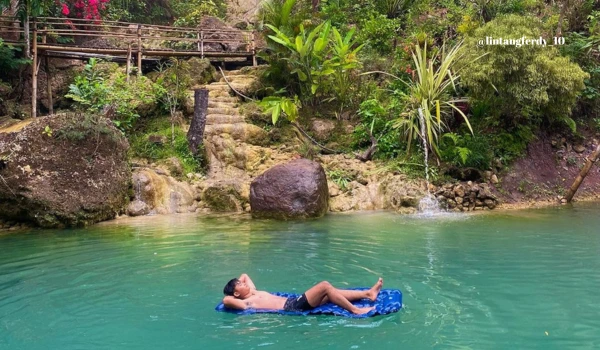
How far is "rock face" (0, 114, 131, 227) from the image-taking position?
363 inches

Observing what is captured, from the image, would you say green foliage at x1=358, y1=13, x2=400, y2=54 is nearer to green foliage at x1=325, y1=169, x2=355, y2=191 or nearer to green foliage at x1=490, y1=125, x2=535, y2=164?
→ green foliage at x1=490, y1=125, x2=535, y2=164

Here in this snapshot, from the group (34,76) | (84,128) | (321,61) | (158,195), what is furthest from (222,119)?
(34,76)

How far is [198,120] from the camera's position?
12047mm

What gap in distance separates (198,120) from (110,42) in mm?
6723

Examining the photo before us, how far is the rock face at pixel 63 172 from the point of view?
921cm

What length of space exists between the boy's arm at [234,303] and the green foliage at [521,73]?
7.76 m

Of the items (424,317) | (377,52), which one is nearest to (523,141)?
(377,52)

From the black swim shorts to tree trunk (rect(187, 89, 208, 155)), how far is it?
8.02m

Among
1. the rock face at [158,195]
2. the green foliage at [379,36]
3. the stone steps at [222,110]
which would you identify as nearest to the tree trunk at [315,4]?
the green foliage at [379,36]

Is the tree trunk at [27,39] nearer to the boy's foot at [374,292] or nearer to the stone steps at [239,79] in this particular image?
the stone steps at [239,79]

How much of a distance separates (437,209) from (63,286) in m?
7.35

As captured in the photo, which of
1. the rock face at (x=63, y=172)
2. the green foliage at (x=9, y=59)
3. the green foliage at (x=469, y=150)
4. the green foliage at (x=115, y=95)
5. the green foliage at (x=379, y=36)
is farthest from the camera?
the green foliage at (x=379, y=36)

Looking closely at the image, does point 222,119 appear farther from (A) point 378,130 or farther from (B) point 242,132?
(A) point 378,130

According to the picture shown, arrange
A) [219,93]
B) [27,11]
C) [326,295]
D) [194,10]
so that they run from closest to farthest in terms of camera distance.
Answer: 1. [326,295]
2. [27,11]
3. [219,93]
4. [194,10]
